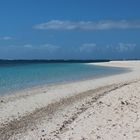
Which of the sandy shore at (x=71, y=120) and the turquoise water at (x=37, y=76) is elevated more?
the sandy shore at (x=71, y=120)

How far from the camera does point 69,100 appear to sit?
18203 millimetres

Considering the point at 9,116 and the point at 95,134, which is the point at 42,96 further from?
the point at 95,134

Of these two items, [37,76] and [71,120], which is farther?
[37,76]

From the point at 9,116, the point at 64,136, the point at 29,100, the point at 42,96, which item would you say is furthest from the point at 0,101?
the point at 64,136

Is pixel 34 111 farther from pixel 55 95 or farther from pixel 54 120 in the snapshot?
pixel 55 95

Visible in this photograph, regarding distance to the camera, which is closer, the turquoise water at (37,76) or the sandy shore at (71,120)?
the sandy shore at (71,120)

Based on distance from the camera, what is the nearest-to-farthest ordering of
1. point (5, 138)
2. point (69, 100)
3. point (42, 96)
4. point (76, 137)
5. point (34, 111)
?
1. point (76, 137)
2. point (5, 138)
3. point (34, 111)
4. point (69, 100)
5. point (42, 96)

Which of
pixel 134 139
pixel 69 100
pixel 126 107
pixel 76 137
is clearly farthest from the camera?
pixel 69 100

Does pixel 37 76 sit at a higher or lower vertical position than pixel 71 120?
lower

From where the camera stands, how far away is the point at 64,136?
9633 mm

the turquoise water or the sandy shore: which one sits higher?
the sandy shore

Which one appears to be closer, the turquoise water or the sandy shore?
the sandy shore

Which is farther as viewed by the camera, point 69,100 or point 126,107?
point 69,100

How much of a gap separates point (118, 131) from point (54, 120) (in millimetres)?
3632
